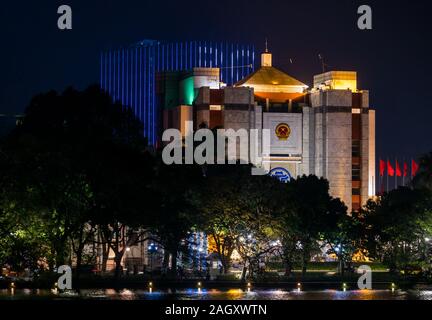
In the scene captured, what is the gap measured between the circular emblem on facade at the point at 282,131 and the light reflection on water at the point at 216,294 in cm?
10196

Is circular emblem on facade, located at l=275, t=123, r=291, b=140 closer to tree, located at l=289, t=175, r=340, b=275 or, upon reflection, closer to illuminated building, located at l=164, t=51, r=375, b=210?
illuminated building, located at l=164, t=51, r=375, b=210

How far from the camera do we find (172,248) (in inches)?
3784

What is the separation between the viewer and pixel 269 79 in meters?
186

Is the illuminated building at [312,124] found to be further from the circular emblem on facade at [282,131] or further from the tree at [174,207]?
the tree at [174,207]

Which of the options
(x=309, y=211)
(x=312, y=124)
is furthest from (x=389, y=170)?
(x=309, y=211)

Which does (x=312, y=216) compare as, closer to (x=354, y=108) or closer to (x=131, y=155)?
(x=131, y=155)

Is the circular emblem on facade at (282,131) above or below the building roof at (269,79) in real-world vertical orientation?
below

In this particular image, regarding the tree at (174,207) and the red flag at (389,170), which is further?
the red flag at (389,170)

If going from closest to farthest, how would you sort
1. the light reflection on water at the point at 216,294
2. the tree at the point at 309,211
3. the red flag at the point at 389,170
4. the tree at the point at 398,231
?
the light reflection on water at the point at 216,294 < the tree at the point at 398,231 < the tree at the point at 309,211 < the red flag at the point at 389,170

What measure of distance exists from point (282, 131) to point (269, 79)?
10.2 m

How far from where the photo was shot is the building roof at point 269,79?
18450 cm

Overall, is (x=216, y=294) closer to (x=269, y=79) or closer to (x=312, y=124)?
(x=312, y=124)

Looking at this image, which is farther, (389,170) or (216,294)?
(389,170)

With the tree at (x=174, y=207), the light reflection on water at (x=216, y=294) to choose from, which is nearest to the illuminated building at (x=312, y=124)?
the tree at (x=174, y=207)
